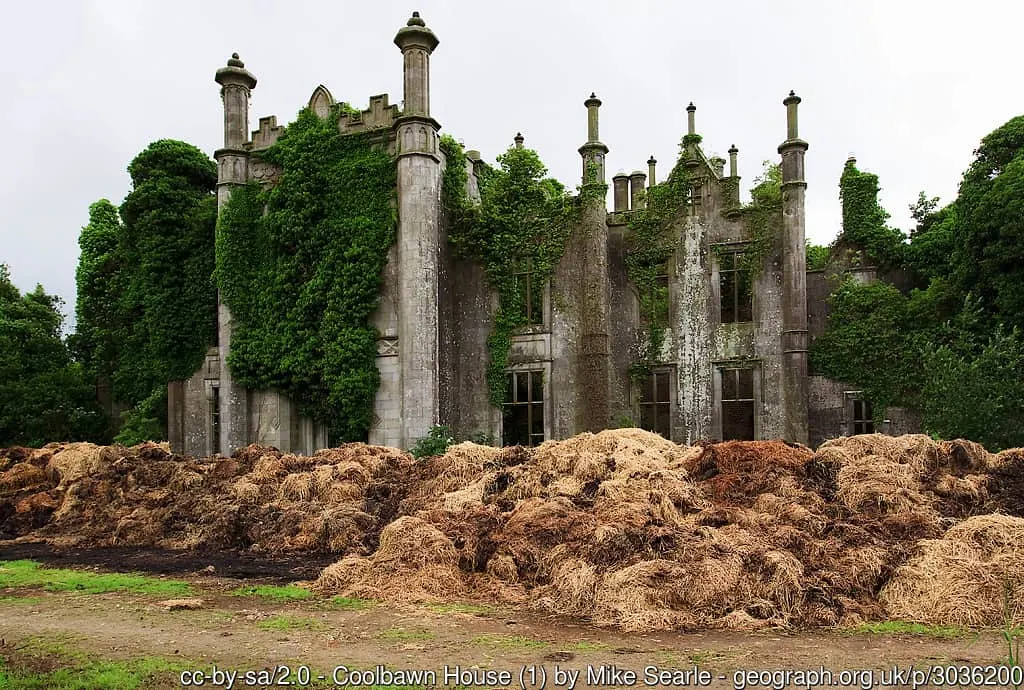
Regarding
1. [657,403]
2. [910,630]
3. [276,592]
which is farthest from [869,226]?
[276,592]

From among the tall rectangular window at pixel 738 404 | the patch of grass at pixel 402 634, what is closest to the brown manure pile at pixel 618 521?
the patch of grass at pixel 402 634

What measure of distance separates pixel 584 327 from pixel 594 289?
1.14 metres

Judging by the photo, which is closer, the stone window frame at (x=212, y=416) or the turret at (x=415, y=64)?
the turret at (x=415, y=64)

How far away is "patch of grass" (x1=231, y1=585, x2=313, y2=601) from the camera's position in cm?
995

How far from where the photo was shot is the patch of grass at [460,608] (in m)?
9.23

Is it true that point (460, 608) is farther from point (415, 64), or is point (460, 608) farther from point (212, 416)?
point (212, 416)

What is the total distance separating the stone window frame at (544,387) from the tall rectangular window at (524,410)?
0.23 feet

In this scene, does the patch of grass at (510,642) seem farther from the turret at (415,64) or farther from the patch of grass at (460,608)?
the turret at (415,64)

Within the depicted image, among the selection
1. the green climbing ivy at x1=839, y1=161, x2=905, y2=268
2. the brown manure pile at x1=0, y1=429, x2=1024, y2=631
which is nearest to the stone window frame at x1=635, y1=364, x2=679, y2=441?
the green climbing ivy at x1=839, y1=161, x2=905, y2=268

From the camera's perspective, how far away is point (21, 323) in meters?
28.8

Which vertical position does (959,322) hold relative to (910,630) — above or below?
above

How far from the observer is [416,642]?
25.4ft

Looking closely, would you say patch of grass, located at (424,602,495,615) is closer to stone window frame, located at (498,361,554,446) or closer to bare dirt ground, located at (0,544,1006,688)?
bare dirt ground, located at (0,544,1006,688)

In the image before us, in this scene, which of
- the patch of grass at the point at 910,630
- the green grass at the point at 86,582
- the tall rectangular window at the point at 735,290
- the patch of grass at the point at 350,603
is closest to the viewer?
the patch of grass at the point at 910,630
